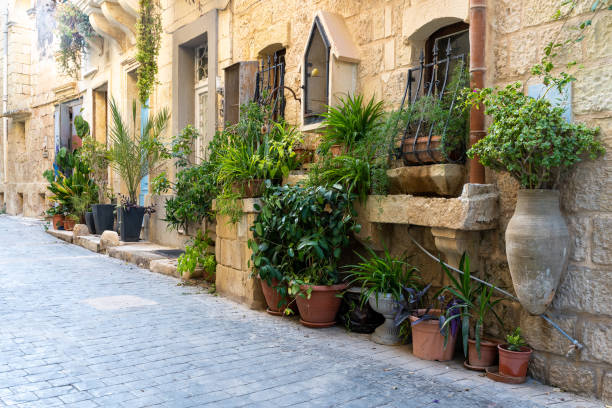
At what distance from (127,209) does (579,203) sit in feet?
25.8

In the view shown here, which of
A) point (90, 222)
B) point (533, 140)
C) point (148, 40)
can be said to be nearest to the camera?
point (533, 140)

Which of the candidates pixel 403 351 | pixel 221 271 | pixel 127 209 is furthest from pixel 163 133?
pixel 403 351

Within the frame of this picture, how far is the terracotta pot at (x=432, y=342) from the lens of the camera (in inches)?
152

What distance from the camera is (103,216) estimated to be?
1093cm

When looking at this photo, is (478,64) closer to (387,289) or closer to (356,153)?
(356,153)

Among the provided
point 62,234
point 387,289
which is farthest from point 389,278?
point 62,234

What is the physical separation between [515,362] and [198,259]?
4207mm

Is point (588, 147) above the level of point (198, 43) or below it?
below

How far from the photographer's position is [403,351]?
162 inches

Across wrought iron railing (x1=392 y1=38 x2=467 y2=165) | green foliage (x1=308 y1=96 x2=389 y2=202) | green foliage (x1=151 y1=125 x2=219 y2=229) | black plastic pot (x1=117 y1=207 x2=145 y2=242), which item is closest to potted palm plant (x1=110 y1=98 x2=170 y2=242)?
black plastic pot (x1=117 y1=207 x2=145 y2=242)

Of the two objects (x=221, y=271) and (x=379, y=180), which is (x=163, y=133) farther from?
(x=379, y=180)

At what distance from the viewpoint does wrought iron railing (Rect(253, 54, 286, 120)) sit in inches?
253

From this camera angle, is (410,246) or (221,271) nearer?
(410,246)

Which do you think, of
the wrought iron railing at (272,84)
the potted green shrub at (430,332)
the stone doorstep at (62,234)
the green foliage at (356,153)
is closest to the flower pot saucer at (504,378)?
the potted green shrub at (430,332)
